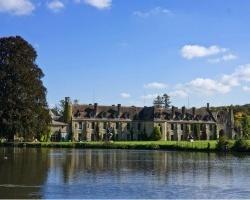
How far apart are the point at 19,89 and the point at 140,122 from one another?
47352mm

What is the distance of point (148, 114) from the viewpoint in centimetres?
10762

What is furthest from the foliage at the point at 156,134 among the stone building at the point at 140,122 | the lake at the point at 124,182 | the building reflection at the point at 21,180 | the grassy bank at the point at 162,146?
the building reflection at the point at 21,180

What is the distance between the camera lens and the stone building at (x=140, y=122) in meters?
104

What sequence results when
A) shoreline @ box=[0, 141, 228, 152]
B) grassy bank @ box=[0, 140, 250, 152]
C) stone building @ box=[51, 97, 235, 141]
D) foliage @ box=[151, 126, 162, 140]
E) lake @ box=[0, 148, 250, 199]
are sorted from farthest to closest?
stone building @ box=[51, 97, 235, 141]
foliage @ box=[151, 126, 162, 140]
shoreline @ box=[0, 141, 228, 152]
grassy bank @ box=[0, 140, 250, 152]
lake @ box=[0, 148, 250, 199]

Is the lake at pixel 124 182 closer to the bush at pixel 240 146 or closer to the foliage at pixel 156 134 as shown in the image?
the bush at pixel 240 146

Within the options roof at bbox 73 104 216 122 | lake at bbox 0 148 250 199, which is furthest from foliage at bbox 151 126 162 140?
lake at bbox 0 148 250 199

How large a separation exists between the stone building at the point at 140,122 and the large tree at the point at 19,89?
3880 centimetres

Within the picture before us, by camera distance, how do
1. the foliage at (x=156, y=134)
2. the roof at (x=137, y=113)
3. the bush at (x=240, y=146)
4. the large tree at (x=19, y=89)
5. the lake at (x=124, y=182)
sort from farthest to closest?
the roof at (x=137, y=113) → the foliage at (x=156, y=134) → the bush at (x=240, y=146) → the large tree at (x=19, y=89) → the lake at (x=124, y=182)

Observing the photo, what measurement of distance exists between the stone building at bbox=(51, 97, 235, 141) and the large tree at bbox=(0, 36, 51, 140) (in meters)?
38.8

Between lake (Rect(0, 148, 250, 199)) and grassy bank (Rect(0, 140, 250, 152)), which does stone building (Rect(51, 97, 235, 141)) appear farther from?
lake (Rect(0, 148, 250, 199))

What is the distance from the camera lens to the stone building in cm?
10388

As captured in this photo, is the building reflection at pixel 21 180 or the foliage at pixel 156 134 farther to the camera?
the foliage at pixel 156 134

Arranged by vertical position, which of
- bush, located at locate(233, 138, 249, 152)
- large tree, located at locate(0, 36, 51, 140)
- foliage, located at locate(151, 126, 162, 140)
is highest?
large tree, located at locate(0, 36, 51, 140)

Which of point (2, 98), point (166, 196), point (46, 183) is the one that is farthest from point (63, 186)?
point (2, 98)
